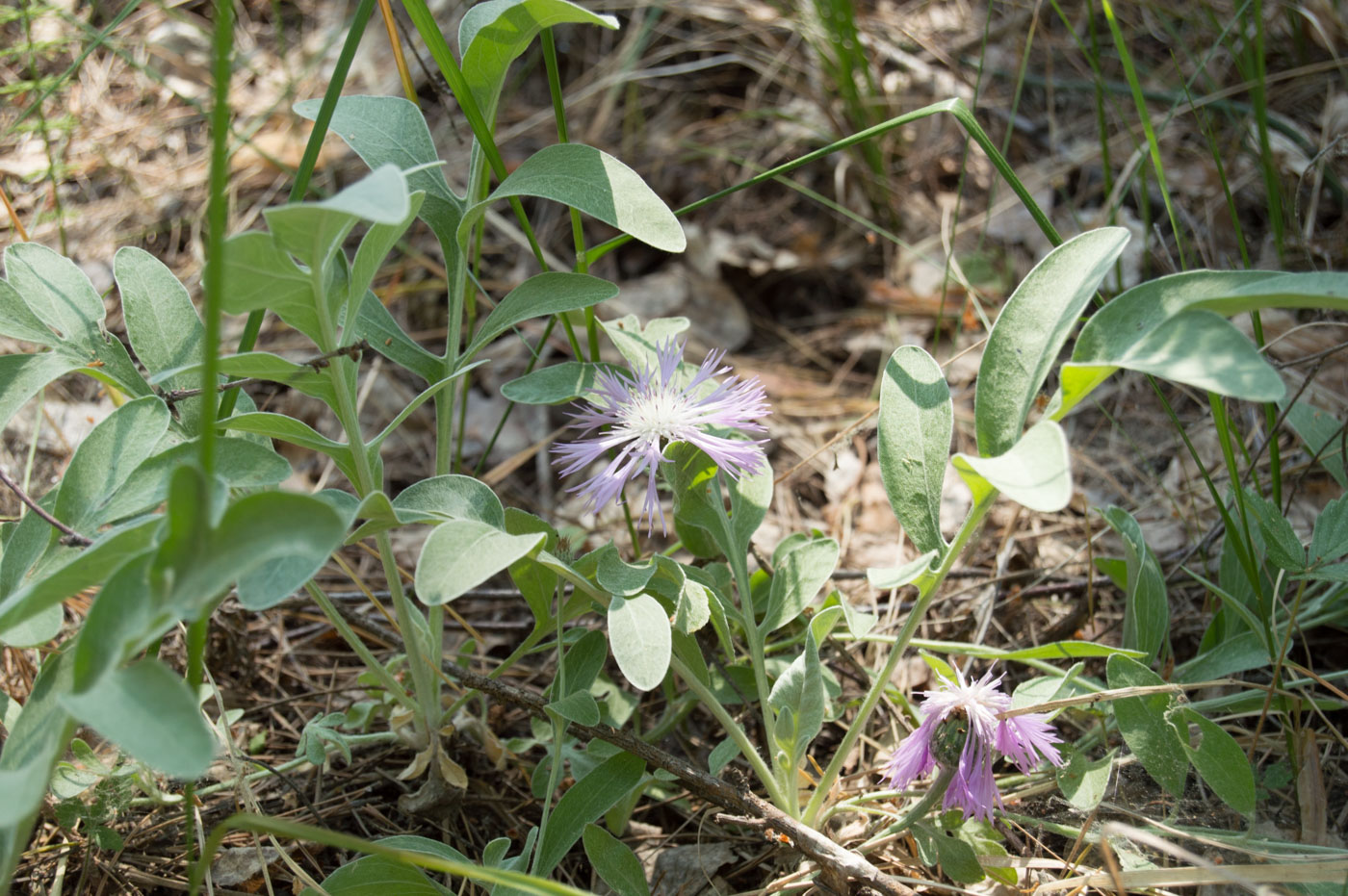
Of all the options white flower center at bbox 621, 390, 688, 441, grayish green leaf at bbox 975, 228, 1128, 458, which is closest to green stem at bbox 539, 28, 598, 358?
white flower center at bbox 621, 390, 688, 441

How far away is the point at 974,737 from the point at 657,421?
1.61ft

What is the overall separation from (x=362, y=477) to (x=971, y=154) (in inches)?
→ 74.6

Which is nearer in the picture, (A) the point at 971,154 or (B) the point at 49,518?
(B) the point at 49,518

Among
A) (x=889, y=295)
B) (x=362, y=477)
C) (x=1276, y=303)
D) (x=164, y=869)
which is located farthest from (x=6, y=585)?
(x=889, y=295)

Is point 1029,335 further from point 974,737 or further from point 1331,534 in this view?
point 1331,534

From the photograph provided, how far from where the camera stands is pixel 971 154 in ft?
7.83

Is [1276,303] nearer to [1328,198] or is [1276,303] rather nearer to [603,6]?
[1328,198]

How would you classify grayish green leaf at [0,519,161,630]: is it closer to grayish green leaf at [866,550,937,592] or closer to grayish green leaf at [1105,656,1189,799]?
grayish green leaf at [866,550,937,592]

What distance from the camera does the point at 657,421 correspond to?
1.08m

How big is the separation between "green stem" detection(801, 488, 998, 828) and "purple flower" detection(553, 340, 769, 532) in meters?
0.23

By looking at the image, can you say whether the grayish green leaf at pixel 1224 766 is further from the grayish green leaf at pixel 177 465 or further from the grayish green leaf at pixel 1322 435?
the grayish green leaf at pixel 177 465

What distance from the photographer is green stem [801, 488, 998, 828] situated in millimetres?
970

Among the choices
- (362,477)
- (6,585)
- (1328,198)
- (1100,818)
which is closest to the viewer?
(6,585)

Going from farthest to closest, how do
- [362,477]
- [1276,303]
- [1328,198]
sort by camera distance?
[1328,198] → [362,477] → [1276,303]
